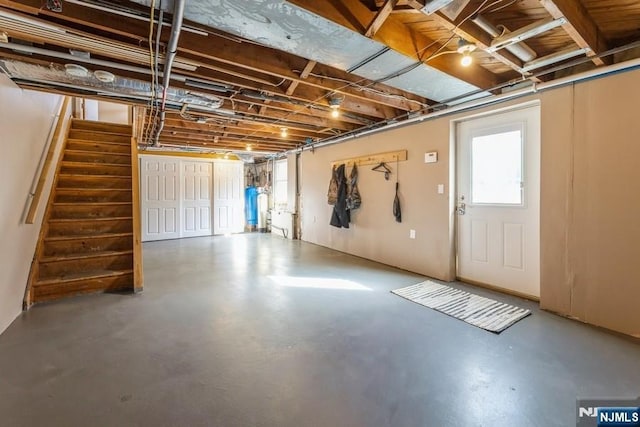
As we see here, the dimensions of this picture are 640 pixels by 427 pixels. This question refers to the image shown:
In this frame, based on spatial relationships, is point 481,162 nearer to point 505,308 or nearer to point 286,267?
point 505,308

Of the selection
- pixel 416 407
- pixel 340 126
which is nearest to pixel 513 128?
pixel 340 126

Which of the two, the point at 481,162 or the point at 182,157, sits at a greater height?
the point at 182,157

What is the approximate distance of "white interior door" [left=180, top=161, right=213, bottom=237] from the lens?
7.76 metres

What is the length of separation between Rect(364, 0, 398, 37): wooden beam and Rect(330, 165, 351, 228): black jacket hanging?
3.69 m

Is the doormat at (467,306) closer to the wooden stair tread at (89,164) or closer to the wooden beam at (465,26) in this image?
the wooden beam at (465,26)

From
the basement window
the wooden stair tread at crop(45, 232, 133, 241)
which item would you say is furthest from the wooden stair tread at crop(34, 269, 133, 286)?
the basement window

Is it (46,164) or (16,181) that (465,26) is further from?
(46,164)

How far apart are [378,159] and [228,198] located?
507cm

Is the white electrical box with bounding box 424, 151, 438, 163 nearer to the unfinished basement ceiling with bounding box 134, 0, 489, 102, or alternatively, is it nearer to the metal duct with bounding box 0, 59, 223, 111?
the unfinished basement ceiling with bounding box 134, 0, 489, 102

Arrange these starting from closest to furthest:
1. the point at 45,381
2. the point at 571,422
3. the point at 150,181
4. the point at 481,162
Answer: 1. the point at 571,422
2. the point at 45,381
3. the point at 481,162
4. the point at 150,181

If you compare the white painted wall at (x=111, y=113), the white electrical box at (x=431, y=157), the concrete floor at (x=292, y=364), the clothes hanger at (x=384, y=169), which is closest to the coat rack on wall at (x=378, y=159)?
the clothes hanger at (x=384, y=169)

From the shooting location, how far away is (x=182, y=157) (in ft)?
25.2

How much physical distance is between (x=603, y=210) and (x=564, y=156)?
0.58 meters

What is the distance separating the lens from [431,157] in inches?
161
